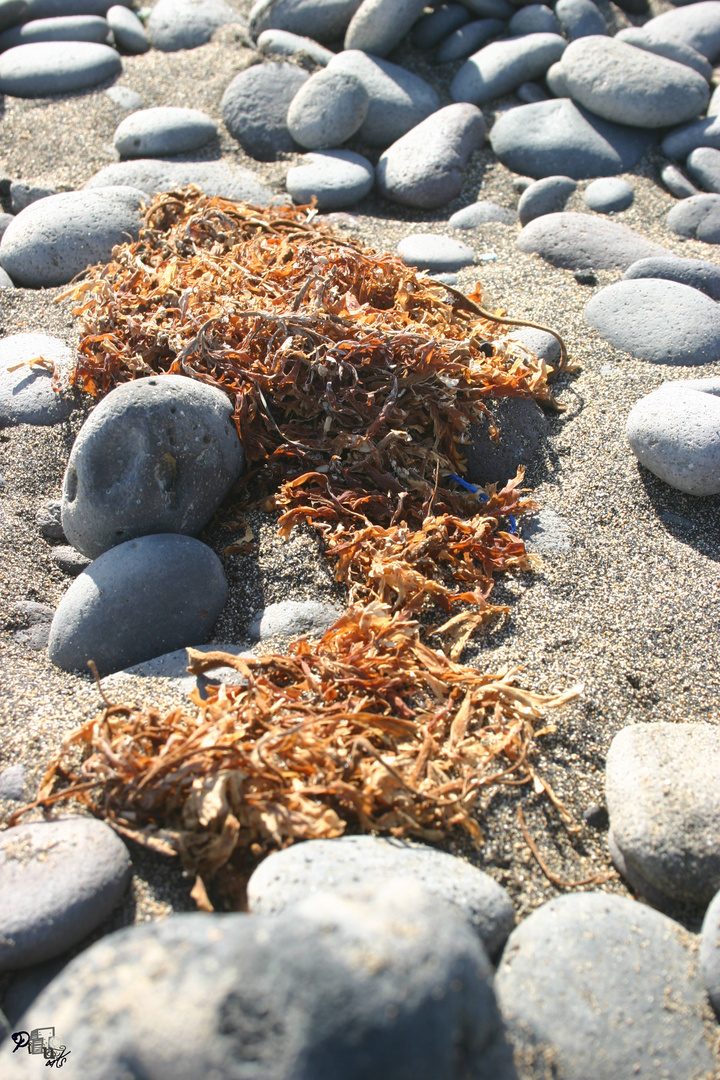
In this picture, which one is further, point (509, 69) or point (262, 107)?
point (509, 69)

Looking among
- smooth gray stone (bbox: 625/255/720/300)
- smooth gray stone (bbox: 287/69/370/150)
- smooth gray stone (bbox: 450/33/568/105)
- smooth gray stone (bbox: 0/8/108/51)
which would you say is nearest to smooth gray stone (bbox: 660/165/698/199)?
smooth gray stone (bbox: 625/255/720/300)

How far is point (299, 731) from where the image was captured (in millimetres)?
1807

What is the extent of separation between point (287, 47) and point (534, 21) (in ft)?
6.05

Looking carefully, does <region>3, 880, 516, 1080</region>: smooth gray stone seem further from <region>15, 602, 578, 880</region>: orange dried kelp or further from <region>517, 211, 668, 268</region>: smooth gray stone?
<region>517, 211, 668, 268</region>: smooth gray stone

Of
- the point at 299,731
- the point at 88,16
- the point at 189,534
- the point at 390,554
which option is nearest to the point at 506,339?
the point at 390,554

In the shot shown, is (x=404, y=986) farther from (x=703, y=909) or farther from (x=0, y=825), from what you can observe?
(x=0, y=825)

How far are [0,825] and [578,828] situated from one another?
137cm

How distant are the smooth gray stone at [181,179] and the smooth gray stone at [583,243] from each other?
1.59 meters

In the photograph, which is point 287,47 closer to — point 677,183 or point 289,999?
point 677,183

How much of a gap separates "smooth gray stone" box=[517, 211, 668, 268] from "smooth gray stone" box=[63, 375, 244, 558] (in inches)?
96.8

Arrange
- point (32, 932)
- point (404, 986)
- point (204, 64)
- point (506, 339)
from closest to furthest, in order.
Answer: point (404, 986), point (32, 932), point (506, 339), point (204, 64)

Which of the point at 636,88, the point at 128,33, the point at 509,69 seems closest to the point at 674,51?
the point at 636,88

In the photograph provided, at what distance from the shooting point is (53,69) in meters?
5.41

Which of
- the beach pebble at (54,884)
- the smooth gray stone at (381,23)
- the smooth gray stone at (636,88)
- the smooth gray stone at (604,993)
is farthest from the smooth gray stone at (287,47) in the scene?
the smooth gray stone at (604,993)
